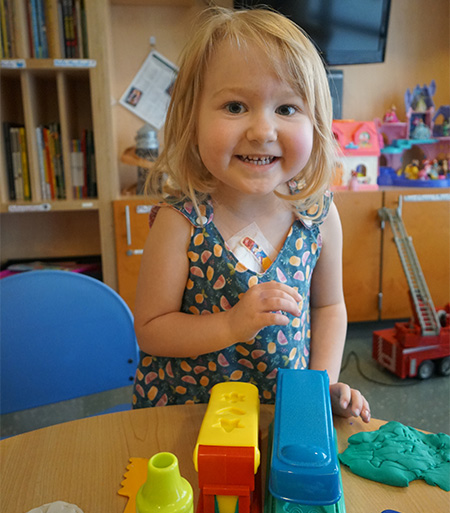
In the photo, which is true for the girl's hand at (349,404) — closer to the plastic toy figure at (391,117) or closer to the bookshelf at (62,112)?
the bookshelf at (62,112)

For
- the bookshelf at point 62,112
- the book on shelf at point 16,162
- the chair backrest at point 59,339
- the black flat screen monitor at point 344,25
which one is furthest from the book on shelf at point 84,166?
the chair backrest at point 59,339

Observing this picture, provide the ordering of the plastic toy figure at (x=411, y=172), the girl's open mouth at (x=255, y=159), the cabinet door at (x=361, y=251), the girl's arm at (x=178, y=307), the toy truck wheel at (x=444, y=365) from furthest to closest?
the plastic toy figure at (x=411, y=172) < the cabinet door at (x=361, y=251) < the toy truck wheel at (x=444, y=365) < the girl's open mouth at (x=255, y=159) < the girl's arm at (x=178, y=307)

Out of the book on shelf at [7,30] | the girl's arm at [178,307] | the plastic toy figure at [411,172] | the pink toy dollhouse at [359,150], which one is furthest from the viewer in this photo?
the plastic toy figure at [411,172]

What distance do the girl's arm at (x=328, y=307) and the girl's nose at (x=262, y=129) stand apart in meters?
0.26

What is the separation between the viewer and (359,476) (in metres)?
0.45

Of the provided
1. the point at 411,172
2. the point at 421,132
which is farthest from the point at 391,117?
the point at 411,172

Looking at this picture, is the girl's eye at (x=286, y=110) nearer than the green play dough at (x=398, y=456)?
No

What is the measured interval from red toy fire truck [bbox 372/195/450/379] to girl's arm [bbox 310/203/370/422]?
1091 millimetres

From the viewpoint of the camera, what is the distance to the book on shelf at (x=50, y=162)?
1853mm

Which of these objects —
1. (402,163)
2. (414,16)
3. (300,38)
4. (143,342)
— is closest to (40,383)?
(143,342)

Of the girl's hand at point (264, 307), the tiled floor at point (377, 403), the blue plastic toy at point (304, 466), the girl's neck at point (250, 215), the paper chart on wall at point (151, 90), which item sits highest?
the paper chart on wall at point (151, 90)

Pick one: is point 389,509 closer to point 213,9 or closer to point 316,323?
point 316,323

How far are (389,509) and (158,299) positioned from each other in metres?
0.40

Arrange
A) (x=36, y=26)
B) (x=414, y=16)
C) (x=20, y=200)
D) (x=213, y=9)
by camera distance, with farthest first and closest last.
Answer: (x=414, y=16) < (x=20, y=200) < (x=36, y=26) < (x=213, y=9)
